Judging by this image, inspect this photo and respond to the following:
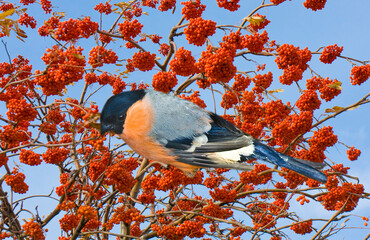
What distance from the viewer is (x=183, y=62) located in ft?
11.1

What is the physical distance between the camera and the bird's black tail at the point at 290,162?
1988mm

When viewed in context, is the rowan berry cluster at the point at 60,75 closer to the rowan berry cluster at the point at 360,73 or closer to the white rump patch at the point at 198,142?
the white rump patch at the point at 198,142

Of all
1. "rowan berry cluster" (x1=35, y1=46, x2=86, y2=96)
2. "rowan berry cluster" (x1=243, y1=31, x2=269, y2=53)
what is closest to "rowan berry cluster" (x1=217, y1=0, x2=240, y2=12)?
"rowan berry cluster" (x1=243, y1=31, x2=269, y2=53)

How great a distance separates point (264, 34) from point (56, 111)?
6.49 ft

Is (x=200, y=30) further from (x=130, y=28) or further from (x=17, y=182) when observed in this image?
(x=17, y=182)

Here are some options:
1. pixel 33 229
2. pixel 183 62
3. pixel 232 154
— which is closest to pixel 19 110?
pixel 33 229

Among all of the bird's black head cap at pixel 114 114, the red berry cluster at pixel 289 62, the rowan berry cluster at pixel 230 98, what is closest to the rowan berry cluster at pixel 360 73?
the red berry cluster at pixel 289 62

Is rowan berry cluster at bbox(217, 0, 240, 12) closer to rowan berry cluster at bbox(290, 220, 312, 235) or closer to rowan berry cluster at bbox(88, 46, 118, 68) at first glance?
rowan berry cluster at bbox(88, 46, 118, 68)

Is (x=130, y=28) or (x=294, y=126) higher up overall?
(x=130, y=28)

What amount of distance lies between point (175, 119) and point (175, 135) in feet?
0.27

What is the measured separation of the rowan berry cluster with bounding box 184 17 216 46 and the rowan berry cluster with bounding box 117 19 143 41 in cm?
94

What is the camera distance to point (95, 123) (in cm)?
225

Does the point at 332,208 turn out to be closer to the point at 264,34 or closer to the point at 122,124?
the point at 264,34

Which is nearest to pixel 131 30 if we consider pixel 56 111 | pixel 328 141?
pixel 56 111
